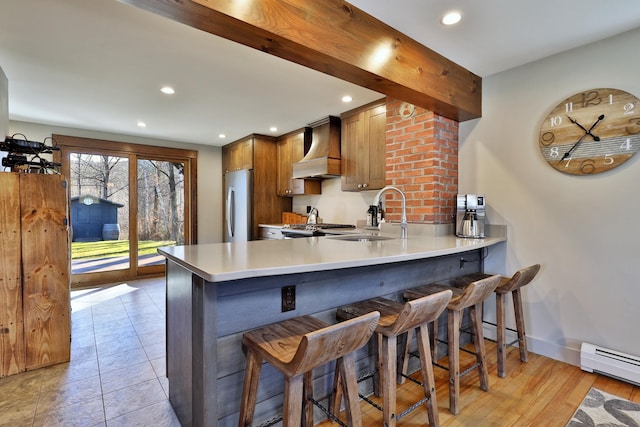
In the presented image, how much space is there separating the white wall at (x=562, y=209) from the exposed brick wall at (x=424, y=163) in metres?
0.22

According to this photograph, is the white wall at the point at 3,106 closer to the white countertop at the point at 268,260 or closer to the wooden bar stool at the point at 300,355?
the white countertop at the point at 268,260

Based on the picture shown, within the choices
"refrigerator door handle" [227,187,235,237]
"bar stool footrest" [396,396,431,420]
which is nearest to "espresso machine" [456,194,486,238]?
"bar stool footrest" [396,396,431,420]

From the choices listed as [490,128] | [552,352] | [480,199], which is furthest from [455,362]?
[490,128]

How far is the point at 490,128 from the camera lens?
9.04 ft

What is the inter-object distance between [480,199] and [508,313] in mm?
1047

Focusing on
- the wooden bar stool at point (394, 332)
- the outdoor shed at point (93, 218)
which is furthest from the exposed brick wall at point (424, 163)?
the outdoor shed at point (93, 218)

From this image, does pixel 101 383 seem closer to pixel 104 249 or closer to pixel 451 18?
pixel 451 18

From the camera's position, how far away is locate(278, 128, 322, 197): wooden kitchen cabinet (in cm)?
448

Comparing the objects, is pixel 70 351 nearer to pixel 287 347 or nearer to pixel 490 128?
pixel 287 347

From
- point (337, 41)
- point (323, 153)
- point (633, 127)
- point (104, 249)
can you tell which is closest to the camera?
point (337, 41)

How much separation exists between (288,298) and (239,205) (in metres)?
3.77

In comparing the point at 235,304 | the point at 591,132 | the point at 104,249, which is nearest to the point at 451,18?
the point at 591,132

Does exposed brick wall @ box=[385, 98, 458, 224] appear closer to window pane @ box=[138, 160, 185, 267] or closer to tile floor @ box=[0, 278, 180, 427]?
tile floor @ box=[0, 278, 180, 427]

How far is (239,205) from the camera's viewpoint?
5.04 m
